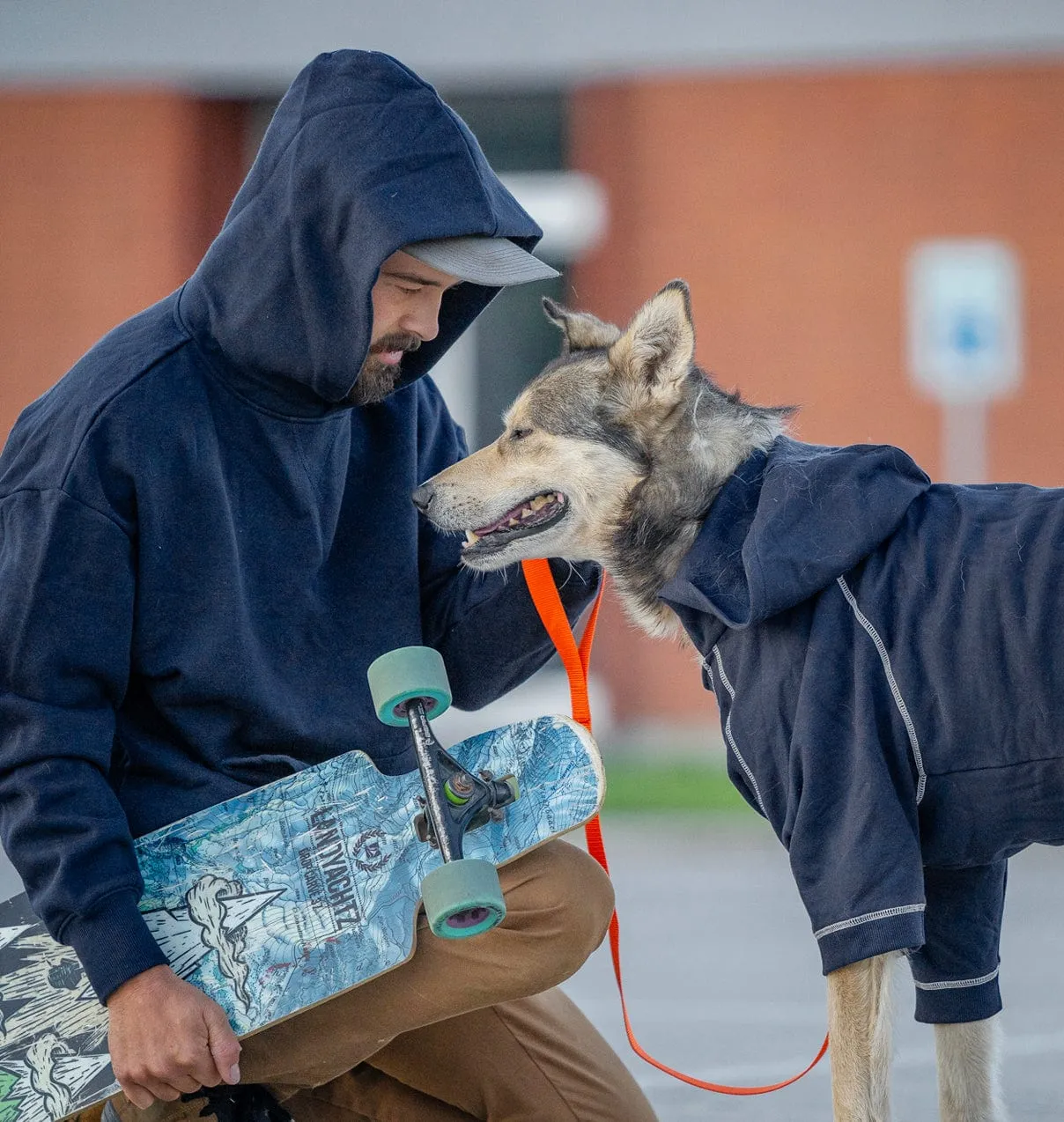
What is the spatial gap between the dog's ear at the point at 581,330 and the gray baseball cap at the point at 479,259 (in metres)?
0.91

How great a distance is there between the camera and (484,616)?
3.57m

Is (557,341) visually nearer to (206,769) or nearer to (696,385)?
(696,385)

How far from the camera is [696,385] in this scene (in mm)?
3725

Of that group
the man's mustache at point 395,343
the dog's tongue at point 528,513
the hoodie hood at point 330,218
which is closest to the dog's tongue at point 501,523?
the dog's tongue at point 528,513

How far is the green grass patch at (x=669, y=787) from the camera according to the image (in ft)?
29.8

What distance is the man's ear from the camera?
360cm

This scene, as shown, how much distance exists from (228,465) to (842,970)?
166 cm

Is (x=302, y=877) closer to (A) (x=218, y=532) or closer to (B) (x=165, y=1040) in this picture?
(B) (x=165, y=1040)

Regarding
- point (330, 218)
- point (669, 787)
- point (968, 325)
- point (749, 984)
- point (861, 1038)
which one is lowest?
point (669, 787)

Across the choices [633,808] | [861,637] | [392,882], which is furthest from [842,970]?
[633,808]

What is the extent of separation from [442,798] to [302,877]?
0.40 meters

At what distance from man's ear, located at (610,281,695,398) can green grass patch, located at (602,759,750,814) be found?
5.38m

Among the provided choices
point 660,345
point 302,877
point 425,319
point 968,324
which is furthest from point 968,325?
point 302,877

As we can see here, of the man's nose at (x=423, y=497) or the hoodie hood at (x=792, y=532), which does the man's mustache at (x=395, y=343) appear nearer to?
the man's nose at (x=423, y=497)
